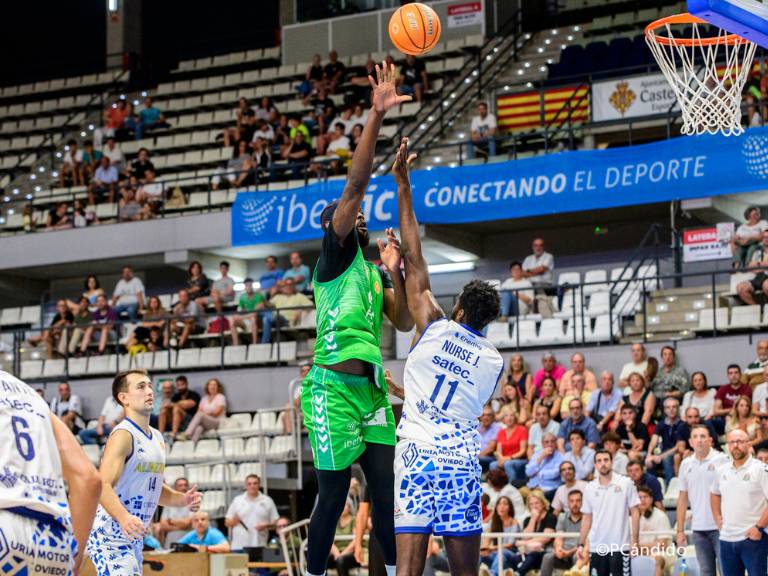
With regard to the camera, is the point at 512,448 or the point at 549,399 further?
the point at 549,399

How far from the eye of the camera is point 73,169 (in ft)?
83.7

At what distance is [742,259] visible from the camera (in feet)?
55.0

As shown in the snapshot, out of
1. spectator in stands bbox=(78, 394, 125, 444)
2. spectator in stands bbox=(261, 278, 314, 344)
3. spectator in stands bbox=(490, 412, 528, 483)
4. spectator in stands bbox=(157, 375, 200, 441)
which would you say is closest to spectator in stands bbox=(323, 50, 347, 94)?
spectator in stands bbox=(261, 278, 314, 344)

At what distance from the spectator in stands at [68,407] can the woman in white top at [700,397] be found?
32.5 feet

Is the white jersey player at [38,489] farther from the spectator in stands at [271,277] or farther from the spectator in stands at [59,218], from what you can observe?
the spectator in stands at [59,218]

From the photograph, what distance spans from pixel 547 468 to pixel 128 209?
12.1 meters

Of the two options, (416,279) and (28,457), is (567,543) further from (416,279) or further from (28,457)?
(28,457)

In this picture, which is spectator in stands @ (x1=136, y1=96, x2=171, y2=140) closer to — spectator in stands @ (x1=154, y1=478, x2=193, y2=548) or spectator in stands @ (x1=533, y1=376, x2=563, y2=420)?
spectator in stands @ (x1=154, y1=478, x2=193, y2=548)

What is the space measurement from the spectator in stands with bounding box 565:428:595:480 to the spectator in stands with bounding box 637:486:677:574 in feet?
4.40

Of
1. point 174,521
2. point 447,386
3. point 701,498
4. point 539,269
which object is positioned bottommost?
point 174,521

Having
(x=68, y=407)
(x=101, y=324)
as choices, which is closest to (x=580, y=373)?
(x=68, y=407)

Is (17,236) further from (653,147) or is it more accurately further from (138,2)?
(653,147)

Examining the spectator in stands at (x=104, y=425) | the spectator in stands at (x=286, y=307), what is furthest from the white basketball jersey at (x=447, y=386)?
the spectator in stands at (x=104, y=425)

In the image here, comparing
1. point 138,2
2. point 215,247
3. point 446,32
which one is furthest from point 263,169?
point 138,2
